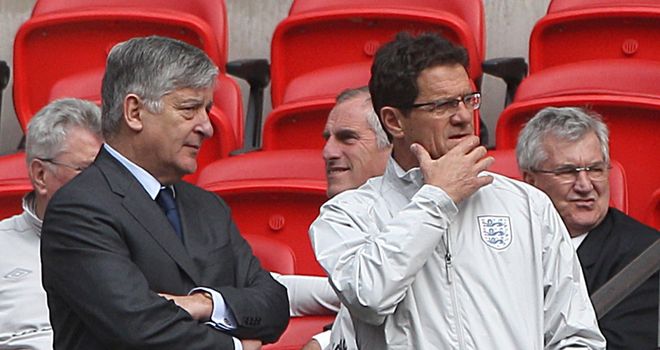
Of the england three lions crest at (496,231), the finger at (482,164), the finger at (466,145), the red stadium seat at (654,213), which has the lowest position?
the red stadium seat at (654,213)

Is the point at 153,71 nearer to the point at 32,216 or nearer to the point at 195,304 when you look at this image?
the point at 195,304

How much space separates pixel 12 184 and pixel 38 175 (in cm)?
68

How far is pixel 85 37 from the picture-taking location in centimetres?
517

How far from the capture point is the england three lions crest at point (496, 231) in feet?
8.79

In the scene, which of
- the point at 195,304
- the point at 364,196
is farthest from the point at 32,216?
the point at 364,196

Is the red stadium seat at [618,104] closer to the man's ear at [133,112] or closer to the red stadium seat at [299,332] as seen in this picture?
the red stadium seat at [299,332]

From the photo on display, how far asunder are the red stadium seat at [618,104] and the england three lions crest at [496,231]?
1611 millimetres

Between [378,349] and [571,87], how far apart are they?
1987mm

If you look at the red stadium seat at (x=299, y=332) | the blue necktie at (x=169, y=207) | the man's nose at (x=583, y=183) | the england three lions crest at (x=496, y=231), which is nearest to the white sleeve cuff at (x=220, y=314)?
the blue necktie at (x=169, y=207)

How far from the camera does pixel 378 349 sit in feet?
8.82

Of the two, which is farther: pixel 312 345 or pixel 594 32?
pixel 594 32

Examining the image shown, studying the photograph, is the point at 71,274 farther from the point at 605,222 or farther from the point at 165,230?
the point at 605,222

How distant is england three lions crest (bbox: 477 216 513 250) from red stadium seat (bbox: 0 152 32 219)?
1961mm

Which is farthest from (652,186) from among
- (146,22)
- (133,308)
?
(133,308)
